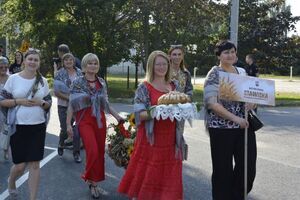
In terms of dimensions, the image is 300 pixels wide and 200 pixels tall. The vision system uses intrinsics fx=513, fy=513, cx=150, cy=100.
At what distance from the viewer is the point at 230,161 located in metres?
5.59

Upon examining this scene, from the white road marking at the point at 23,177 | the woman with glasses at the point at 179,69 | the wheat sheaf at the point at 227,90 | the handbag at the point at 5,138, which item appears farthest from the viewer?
the woman with glasses at the point at 179,69

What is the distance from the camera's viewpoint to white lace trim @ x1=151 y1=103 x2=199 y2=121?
17.0 ft

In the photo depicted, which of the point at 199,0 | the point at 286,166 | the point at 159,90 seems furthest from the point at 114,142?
the point at 199,0

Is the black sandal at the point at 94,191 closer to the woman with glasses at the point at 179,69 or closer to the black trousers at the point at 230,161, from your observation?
the black trousers at the point at 230,161

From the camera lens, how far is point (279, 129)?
13281 millimetres

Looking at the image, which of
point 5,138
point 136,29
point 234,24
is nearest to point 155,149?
point 5,138

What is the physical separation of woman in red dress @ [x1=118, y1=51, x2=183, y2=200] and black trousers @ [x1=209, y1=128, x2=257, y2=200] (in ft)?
1.37

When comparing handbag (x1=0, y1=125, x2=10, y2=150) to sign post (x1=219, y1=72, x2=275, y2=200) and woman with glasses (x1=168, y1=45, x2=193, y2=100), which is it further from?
sign post (x1=219, y1=72, x2=275, y2=200)

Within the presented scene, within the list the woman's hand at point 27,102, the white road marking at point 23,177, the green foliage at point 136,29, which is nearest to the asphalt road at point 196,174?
the white road marking at point 23,177

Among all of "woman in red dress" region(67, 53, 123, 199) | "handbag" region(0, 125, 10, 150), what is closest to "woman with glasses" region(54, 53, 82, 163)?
"woman in red dress" region(67, 53, 123, 199)

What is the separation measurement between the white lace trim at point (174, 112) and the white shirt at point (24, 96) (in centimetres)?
142

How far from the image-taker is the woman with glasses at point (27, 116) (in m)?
5.79

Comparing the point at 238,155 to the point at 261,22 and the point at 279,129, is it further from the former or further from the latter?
the point at 261,22

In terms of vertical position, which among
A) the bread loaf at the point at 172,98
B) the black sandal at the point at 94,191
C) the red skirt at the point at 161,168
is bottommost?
the black sandal at the point at 94,191
